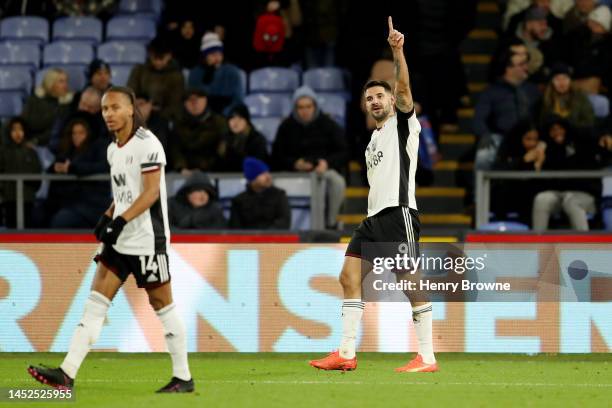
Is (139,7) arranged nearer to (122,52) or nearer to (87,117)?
(122,52)

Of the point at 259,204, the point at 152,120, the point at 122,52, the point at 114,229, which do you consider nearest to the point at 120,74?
the point at 122,52

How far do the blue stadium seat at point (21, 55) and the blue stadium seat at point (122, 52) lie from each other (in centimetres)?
84

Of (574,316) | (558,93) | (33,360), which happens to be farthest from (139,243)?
(558,93)

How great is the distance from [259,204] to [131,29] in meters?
5.02

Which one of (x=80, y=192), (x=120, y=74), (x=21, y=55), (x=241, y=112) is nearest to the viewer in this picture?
(x=80, y=192)

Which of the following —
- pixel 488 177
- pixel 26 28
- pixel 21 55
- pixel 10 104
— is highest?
pixel 26 28

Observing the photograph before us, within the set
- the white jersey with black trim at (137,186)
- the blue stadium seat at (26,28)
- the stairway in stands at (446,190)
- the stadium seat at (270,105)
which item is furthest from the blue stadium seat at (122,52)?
the white jersey with black trim at (137,186)

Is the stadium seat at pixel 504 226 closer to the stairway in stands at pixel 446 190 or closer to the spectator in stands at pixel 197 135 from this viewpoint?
the stairway in stands at pixel 446 190

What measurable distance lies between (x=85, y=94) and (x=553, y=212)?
5161 millimetres

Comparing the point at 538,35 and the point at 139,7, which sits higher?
the point at 139,7

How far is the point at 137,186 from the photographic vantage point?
28.8ft

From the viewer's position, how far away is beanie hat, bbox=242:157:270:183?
46.5ft

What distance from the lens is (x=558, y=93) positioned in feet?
49.9

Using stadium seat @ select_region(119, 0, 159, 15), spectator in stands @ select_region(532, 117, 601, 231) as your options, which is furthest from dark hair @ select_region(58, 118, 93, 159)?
spectator in stands @ select_region(532, 117, 601, 231)
